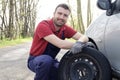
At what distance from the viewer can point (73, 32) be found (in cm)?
521

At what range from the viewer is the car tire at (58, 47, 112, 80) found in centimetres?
471

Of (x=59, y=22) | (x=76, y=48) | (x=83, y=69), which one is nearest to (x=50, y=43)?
(x=59, y=22)

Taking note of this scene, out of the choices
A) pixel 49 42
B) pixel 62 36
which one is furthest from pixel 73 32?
pixel 49 42

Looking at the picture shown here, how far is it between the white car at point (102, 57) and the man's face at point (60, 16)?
431 millimetres

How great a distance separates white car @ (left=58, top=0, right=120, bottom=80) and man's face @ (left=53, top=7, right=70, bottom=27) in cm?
43

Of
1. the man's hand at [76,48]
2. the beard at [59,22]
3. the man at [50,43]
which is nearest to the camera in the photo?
the man's hand at [76,48]

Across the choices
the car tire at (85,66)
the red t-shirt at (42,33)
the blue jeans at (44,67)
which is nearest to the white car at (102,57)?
the car tire at (85,66)

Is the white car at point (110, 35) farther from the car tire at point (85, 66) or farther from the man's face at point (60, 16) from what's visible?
the man's face at point (60, 16)

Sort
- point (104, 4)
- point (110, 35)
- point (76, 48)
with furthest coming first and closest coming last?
point (104, 4) → point (110, 35) → point (76, 48)

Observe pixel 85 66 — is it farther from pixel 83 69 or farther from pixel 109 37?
pixel 109 37

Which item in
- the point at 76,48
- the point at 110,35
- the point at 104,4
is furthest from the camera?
the point at 104,4

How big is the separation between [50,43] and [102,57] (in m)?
0.76

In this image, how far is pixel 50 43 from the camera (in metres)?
4.94

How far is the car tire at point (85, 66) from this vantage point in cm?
471
